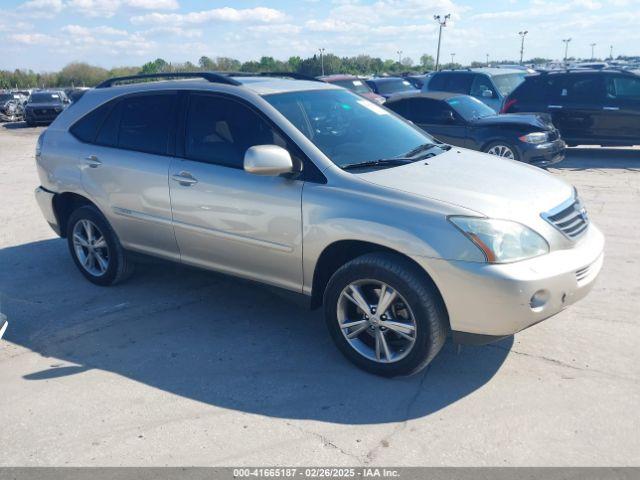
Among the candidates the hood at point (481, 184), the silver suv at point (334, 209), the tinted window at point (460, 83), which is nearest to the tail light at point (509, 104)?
the tinted window at point (460, 83)

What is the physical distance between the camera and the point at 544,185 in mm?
4199

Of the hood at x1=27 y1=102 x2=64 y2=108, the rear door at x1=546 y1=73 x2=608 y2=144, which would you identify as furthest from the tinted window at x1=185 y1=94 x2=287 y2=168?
the hood at x1=27 y1=102 x2=64 y2=108

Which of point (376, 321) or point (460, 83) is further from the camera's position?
point (460, 83)

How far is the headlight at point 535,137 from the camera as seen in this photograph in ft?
32.9

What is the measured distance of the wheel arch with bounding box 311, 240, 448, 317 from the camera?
153 inches

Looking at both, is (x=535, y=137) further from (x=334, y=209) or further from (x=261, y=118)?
(x=334, y=209)

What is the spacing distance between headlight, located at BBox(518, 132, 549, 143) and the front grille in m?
6.11

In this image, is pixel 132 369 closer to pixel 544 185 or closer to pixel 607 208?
pixel 544 185

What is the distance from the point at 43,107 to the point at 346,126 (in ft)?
82.1

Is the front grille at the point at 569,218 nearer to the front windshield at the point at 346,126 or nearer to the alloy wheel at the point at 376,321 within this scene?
the alloy wheel at the point at 376,321

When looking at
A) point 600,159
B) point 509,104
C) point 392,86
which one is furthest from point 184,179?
point 392,86

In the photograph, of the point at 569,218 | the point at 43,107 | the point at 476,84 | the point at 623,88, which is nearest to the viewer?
the point at 569,218

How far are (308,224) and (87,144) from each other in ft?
8.35

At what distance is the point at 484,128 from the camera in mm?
10336
